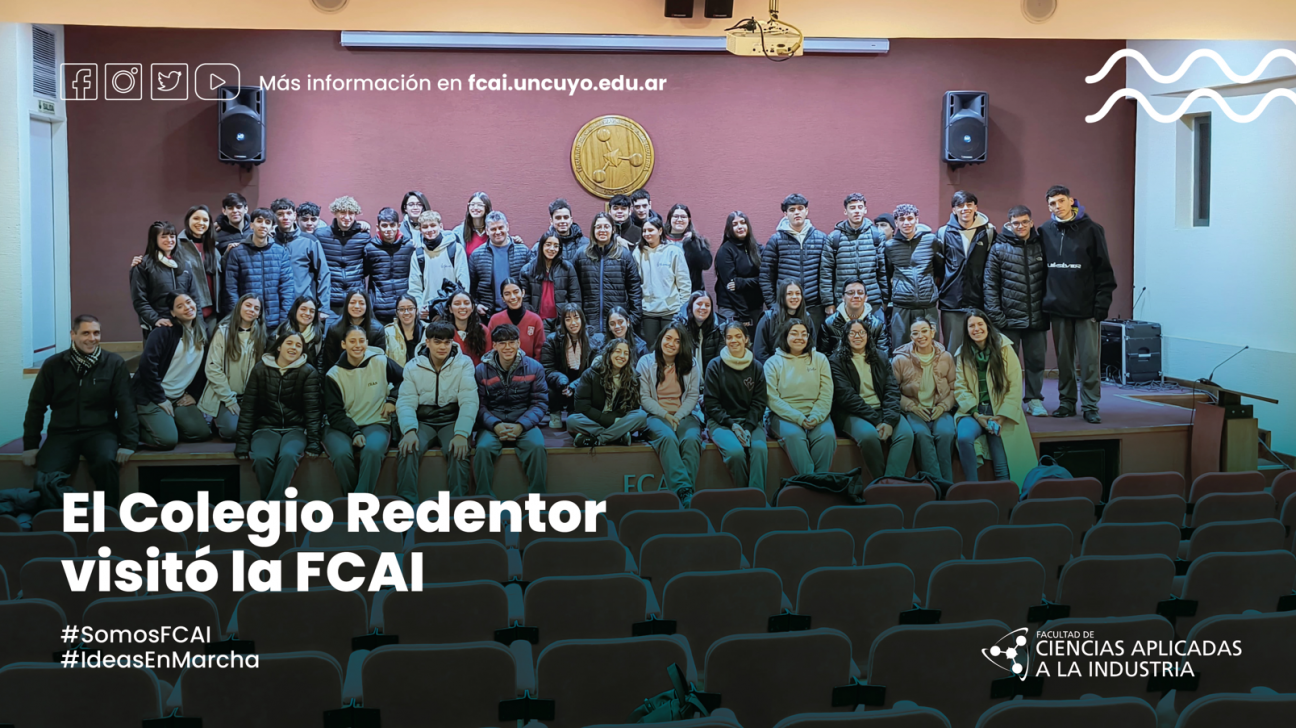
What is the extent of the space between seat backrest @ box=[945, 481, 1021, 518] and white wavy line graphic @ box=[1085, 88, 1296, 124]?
4.42 metres

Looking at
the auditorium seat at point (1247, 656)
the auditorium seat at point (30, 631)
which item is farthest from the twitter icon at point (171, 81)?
the auditorium seat at point (1247, 656)

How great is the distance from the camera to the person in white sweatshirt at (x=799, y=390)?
6.20 metres

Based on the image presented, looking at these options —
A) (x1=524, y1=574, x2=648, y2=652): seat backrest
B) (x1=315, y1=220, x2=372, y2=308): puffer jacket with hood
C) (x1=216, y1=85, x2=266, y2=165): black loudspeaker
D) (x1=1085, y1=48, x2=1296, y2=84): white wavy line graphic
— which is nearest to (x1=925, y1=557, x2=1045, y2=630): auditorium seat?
(x1=524, y1=574, x2=648, y2=652): seat backrest

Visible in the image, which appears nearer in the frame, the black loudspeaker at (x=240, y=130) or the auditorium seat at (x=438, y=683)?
the auditorium seat at (x=438, y=683)

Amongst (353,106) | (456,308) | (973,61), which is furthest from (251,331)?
(973,61)

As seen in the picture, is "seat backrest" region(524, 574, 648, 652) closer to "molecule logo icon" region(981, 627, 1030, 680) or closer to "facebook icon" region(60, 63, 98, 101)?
"molecule logo icon" region(981, 627, 1030, 680)

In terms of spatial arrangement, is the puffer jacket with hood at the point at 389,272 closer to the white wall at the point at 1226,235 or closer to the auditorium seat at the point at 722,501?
the auditorium seat at the point at 722,501

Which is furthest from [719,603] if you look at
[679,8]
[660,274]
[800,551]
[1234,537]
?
[679,8]

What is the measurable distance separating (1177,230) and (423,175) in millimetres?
6621

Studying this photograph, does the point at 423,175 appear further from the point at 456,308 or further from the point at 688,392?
the point at 688,392

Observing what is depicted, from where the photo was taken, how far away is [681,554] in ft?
12.1

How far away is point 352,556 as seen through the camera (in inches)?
141

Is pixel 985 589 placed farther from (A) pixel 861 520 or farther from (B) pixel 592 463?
(B) pixel 592 463

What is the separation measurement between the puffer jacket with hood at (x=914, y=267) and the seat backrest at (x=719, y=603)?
4.44 m
